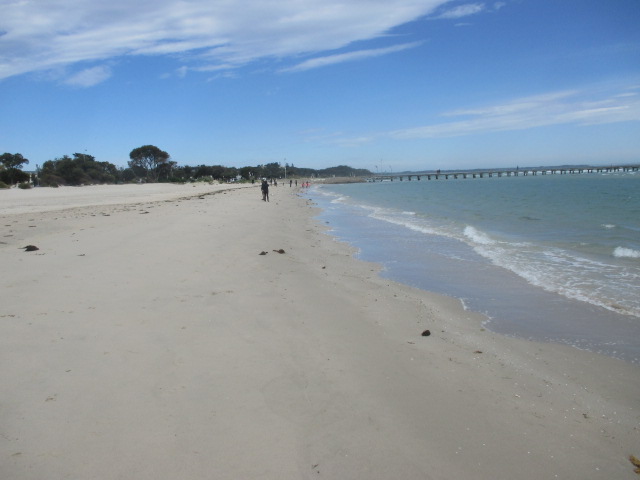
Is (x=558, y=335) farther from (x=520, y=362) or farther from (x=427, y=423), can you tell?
(x=427, y=423)

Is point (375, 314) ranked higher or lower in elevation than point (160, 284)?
lower

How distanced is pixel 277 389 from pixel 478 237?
13952 millimetres

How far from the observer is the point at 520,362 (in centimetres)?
488

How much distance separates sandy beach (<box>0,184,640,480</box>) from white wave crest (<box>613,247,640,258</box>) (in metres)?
8.10

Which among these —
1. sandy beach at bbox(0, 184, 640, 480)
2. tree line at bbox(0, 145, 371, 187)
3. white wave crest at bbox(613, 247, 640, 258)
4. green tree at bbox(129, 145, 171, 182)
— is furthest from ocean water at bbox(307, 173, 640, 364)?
green tree at bbox(129, 145, 171, 182)

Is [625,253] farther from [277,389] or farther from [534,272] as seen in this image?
[277,389]

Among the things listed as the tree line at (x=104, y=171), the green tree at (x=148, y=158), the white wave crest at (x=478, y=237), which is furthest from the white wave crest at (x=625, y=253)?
the green tree at (x=148, y=158)

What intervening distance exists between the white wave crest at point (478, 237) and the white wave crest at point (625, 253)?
3480mm

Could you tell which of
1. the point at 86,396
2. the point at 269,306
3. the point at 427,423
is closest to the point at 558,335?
the point at 427,423

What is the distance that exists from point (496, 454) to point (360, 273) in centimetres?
642

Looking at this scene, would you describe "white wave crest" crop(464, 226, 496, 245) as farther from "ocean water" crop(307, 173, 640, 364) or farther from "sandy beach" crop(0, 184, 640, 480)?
"sandy beach" crop(0, 184, 640, 480)

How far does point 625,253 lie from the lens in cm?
1222

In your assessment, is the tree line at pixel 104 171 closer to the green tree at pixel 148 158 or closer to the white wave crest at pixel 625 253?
the green tree at pixel 148 158

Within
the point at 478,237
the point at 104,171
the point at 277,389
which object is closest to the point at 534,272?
the point at 478,237
